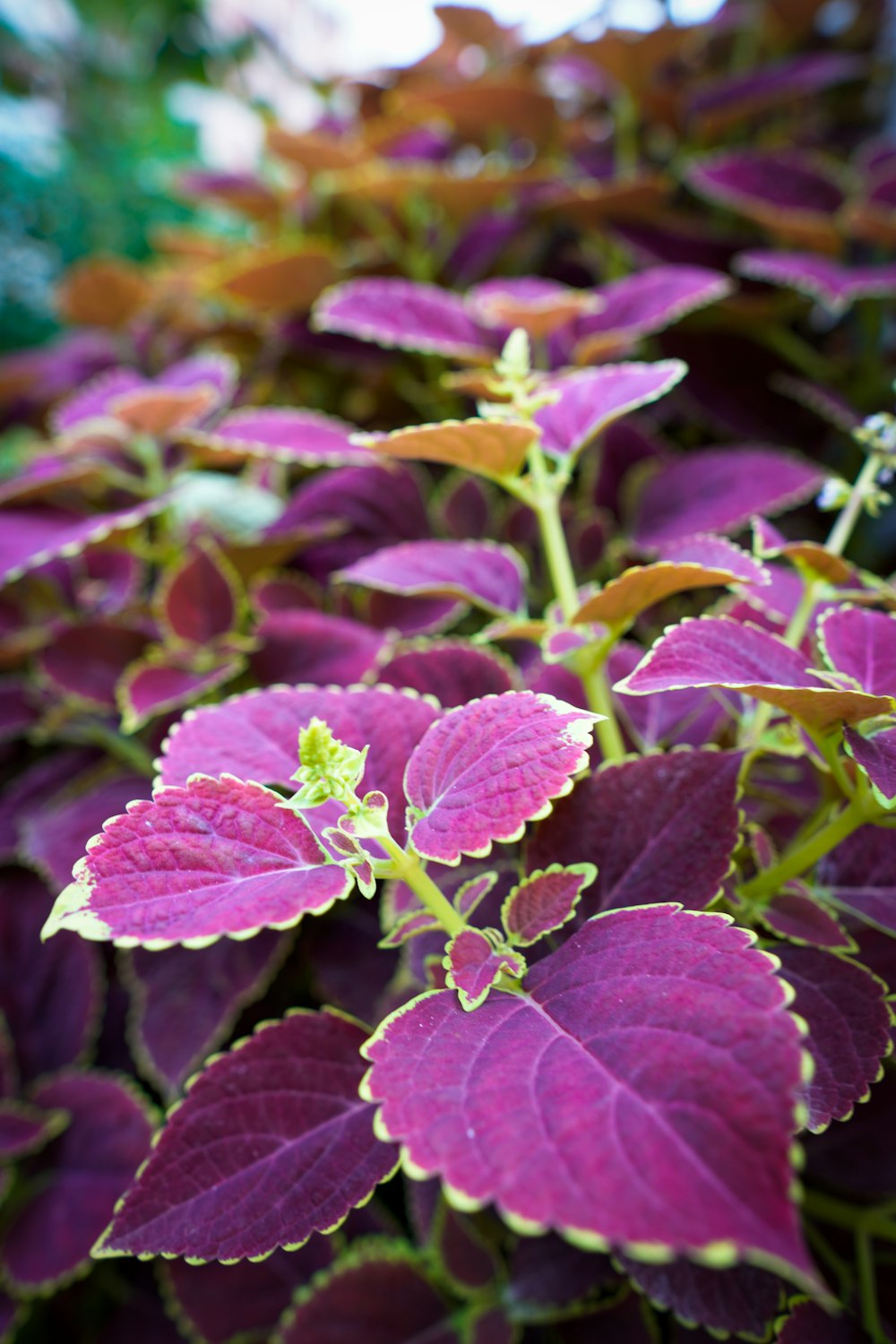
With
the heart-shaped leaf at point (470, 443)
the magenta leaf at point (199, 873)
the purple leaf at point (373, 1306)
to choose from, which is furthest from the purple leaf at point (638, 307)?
the purple leaf at point (373, 1306)

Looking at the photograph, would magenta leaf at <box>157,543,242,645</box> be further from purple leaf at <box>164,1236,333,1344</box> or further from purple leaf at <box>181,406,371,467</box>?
purple leaf at <box>164,1236,333,1344</box>

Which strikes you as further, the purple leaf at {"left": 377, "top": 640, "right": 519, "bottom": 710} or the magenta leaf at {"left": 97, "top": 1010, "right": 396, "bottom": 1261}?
the purple leaf at {"left": 377, "top": 640, "right": 519, "bottom": 710}

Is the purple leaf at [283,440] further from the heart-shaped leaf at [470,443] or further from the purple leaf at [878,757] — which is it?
the purple leaf at [878,757]

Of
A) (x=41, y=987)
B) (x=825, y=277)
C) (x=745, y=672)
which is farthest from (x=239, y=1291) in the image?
(x=825, y=277)

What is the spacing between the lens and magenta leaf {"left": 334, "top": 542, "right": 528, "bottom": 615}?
1.64 ft

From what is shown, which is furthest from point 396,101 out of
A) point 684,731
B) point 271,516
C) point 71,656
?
point 684,731

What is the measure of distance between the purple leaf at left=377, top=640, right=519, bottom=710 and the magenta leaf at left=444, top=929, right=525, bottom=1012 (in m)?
0.17

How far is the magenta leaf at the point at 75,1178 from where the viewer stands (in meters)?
0.56

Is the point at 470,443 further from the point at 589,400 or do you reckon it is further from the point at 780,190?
the point at 780,190

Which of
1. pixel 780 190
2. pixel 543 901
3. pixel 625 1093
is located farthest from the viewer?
pixel 780 190

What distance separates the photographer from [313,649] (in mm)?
611

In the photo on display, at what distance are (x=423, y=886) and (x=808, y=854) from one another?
168mm

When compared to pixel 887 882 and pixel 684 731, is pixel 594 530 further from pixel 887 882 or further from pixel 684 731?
pixel 887 882

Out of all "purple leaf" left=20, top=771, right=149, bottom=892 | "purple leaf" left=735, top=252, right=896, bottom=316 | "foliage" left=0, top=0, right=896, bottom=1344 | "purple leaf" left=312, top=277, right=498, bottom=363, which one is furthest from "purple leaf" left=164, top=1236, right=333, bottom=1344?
"purple leaf" left=735, top=252, right=896, bottom=316
